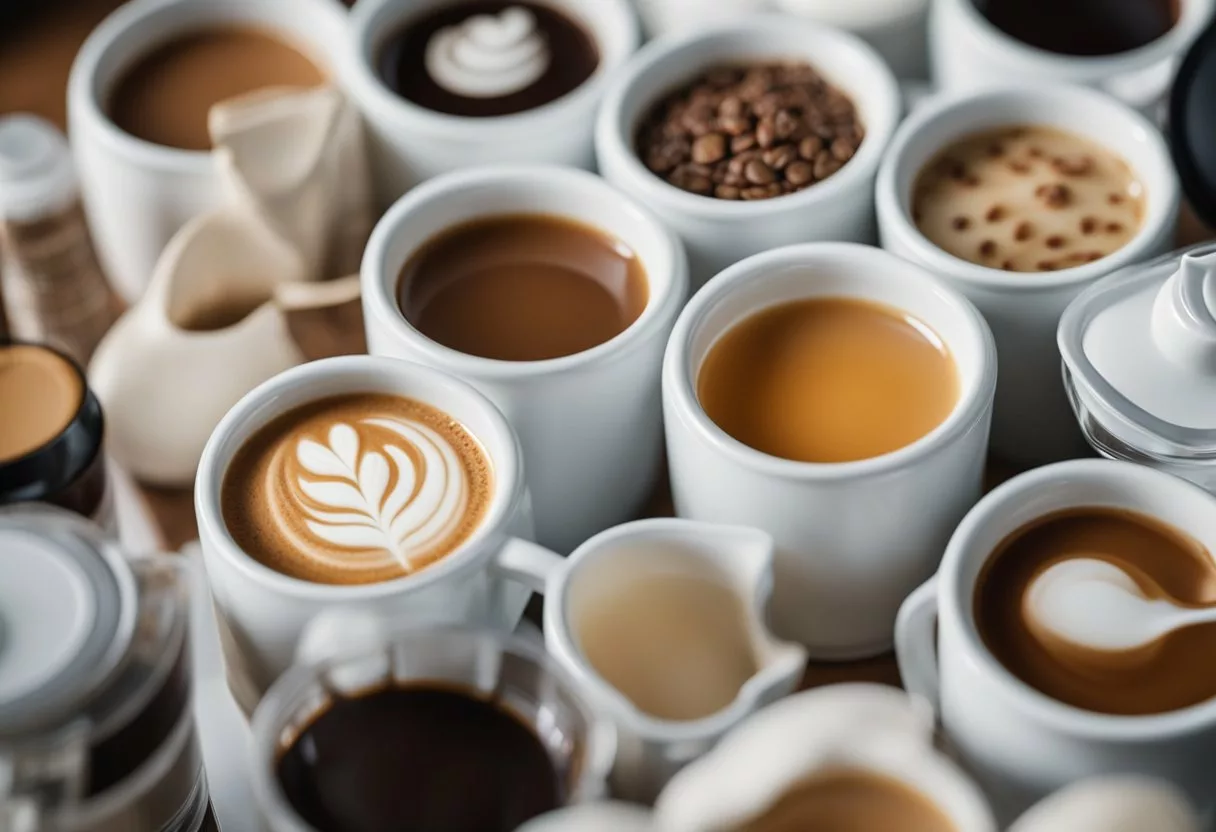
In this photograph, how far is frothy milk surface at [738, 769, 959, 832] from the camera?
68 centimetres

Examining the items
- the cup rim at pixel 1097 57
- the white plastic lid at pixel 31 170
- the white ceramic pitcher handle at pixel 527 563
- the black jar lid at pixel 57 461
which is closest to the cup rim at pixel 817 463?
the white ceramic pitcher handle at pixel 527 563

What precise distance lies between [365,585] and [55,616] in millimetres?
143

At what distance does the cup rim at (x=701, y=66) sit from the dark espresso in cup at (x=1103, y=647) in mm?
261

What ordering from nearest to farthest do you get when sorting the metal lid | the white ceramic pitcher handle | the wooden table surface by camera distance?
the metal lid
the white ceramic pitcher handle
the wooden table surface

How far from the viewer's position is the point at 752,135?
100 cm

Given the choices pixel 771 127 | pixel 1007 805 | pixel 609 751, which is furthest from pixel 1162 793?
pixel 771 127

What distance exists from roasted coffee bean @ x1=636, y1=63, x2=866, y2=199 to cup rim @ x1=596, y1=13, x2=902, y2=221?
0.01 meters

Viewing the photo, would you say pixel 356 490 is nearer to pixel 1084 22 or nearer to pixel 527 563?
pixel 527 563

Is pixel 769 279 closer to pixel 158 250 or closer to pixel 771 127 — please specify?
pixel 771 127

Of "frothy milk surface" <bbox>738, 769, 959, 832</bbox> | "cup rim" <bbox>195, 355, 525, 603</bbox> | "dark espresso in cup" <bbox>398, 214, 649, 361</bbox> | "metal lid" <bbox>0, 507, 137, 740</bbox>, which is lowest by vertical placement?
"frothy milk surface" <bbox>738, 769, 959, 832</bbox>

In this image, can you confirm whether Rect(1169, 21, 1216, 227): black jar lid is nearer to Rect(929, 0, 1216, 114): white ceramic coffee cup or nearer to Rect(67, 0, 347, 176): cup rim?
Rect(929, 0, 1216, 114): white ceramic coffee cup

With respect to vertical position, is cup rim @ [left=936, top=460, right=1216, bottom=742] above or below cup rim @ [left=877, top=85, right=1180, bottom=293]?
below

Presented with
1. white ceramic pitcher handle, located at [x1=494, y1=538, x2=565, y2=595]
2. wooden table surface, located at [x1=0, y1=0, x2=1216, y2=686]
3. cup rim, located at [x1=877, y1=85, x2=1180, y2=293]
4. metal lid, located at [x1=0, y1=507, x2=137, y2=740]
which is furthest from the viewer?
wooden table surface, located at [x1=0, y1=0, x2=1216, y2=686]

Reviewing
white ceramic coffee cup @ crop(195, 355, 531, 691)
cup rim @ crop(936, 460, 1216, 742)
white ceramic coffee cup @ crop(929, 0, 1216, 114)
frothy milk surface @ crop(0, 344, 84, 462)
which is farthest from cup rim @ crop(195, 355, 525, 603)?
white ceramic coffee cup @ crop(929, 0, 1216, 114)
